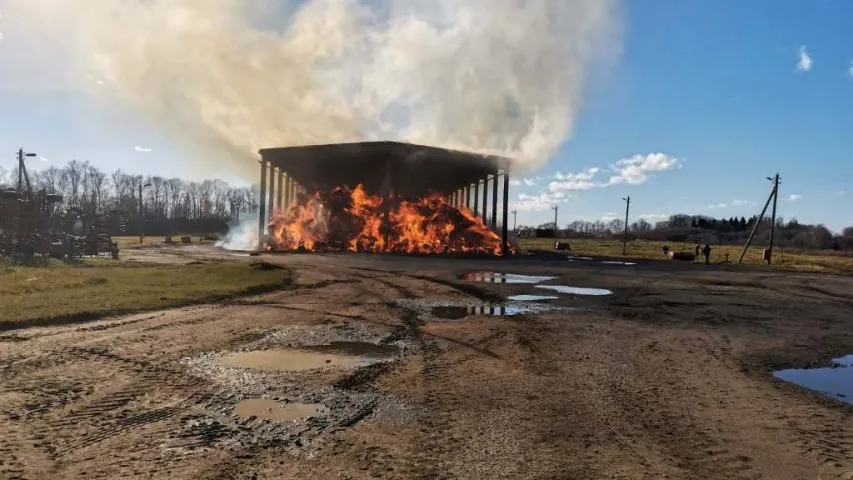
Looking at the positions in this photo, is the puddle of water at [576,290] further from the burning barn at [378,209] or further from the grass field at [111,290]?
the burning barn at [378,209]

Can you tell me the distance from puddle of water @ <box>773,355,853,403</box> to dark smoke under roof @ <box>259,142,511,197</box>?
32175 millimetres

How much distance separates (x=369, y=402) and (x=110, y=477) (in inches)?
106

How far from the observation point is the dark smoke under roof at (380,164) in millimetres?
39219

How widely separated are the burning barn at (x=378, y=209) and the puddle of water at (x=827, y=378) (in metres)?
32.3

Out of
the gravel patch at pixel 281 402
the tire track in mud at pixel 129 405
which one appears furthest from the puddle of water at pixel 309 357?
the tire track in mud at pixel 129 405

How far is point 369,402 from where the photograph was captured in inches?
236

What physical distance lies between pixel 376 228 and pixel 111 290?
2780cm

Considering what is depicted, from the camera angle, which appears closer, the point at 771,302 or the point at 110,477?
the point at 110,477

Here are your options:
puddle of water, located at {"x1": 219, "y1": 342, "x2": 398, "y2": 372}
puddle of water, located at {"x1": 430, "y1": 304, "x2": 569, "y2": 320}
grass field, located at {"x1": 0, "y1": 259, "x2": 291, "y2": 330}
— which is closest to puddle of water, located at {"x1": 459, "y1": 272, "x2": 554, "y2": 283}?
puddle of water, located at {"x1": 430, "y1": 304, "x2": 569, "y2": 320}

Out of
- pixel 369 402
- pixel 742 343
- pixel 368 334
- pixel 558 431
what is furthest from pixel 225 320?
pixel 742 343

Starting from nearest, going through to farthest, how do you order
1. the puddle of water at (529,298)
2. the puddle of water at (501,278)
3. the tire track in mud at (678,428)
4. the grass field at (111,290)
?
the tire track in mud at (678,428), the grass field at (111,290), the puddle of water at (529,298), the puddle of water at (501,278)

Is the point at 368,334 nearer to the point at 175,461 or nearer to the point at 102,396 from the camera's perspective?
the point at 102,396

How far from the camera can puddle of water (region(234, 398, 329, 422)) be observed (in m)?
5.46

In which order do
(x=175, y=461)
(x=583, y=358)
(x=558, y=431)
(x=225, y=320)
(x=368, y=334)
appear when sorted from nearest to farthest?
(x=175, y=461), (x=558, y=431), (x=583, y=358), (x=368, y=334), (x=225, y=320)
